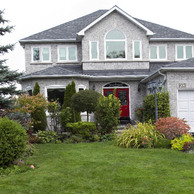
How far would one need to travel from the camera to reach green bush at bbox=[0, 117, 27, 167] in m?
7.54

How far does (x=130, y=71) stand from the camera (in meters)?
18.5

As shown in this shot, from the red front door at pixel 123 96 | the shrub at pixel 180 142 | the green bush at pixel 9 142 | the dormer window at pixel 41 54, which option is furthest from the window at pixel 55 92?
the green bush at pixel 9 142

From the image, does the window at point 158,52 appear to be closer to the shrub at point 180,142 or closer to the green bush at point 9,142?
the shrub at point 180,142

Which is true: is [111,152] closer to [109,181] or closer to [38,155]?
[38,155]

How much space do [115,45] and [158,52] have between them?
12.0 ft

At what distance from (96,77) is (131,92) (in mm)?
2727

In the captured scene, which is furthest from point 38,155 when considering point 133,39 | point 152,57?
point 152,57

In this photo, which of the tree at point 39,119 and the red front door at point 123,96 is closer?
the tree at point 39,119

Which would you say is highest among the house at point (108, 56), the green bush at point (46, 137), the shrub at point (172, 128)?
the house at point (108, 56)

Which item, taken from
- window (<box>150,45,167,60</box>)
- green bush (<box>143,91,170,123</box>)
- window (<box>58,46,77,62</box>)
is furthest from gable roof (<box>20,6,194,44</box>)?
green bush (<box>143,91,170,123</box>)

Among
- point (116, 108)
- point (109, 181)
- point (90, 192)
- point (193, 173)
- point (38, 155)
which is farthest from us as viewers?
point (116, 108)

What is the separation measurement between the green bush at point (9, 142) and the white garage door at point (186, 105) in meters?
9.34

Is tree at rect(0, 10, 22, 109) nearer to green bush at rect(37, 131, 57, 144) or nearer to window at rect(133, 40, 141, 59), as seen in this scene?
green bush at rect(37, 131, 57, 144)

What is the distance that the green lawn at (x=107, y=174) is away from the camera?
5547mm
